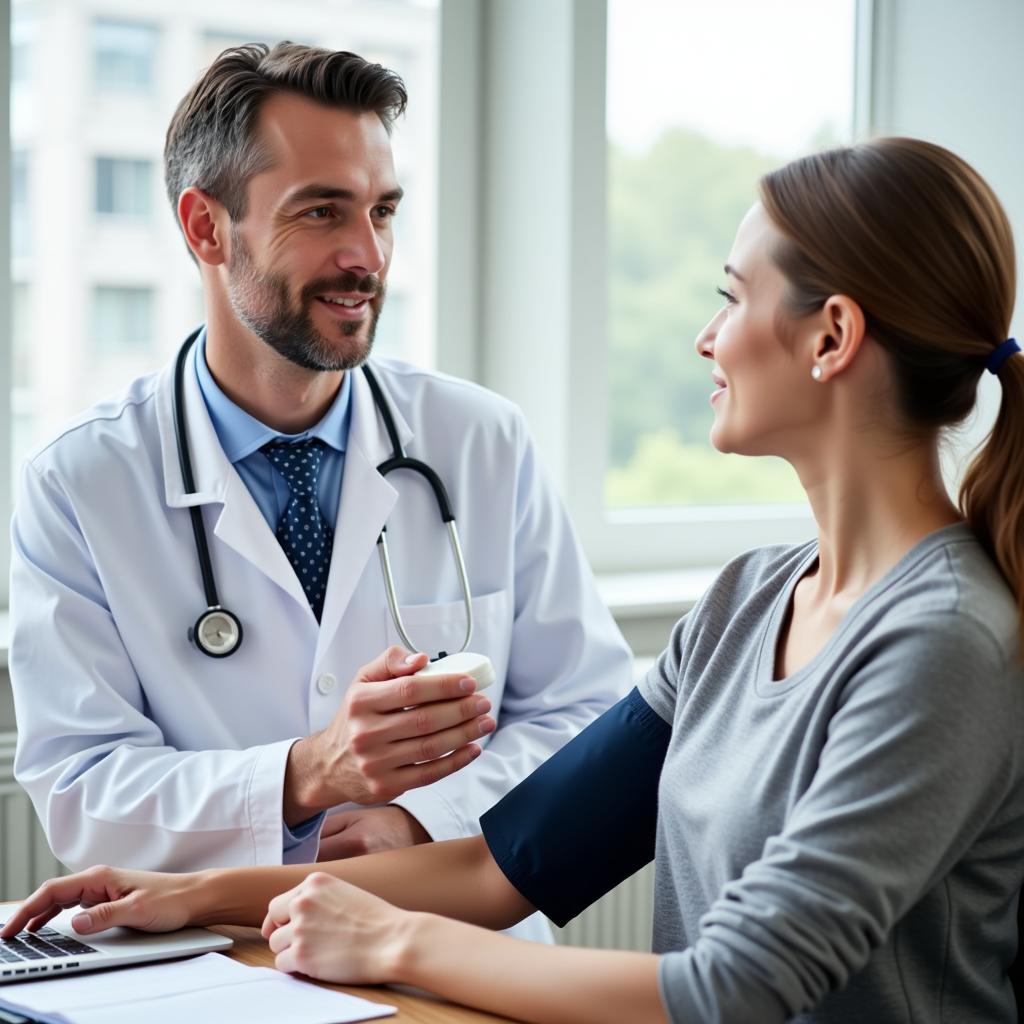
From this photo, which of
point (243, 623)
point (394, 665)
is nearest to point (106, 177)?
point (243, 623)

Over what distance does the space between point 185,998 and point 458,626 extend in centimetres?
80

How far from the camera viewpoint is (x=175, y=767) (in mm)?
1621

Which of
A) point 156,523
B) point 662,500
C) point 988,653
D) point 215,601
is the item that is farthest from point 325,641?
point 662,500

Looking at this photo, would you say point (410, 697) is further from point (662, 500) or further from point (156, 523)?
point (662, 500)

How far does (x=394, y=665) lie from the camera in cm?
147

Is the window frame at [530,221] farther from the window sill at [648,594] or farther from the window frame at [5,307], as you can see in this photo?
the window frame at [5,307]

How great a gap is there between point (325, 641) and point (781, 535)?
1.54 m

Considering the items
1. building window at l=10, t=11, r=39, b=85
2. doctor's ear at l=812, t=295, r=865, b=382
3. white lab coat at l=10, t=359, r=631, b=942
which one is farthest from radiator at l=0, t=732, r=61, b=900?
doctor's ear at l=812, t=295, r=865, b=382

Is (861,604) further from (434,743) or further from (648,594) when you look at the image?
(648,594)

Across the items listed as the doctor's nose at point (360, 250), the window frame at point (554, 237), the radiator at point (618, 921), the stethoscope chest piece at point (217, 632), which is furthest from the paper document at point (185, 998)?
the window frame at point (554, 237)

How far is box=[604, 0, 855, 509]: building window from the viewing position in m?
2.79

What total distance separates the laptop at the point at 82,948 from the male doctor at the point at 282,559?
0.96ft

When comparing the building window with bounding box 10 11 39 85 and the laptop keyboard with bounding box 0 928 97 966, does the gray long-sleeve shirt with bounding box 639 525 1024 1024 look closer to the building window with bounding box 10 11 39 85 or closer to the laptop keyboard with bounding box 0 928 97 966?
the laptop keyboard with bounding box 0 928 97 966

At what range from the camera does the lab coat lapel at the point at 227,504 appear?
1.73 m
